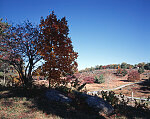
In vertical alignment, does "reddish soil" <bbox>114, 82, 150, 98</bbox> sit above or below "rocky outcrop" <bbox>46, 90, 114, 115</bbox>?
below

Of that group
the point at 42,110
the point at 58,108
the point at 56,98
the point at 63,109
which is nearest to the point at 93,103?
the point at 63,109

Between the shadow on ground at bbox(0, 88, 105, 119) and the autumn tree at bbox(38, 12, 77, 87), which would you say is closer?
the shadow on ground at bbox(0, 88, 105, 119)

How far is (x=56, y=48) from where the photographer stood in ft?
28.8

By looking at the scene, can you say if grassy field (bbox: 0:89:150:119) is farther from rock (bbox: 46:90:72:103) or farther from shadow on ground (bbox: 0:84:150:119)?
rock (bbox: 46:90:72:103)

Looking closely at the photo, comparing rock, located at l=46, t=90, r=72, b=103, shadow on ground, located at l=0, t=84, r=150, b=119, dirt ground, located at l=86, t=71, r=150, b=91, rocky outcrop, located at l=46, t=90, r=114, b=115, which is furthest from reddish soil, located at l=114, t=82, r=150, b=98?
rock, located at l=46, t=90, r=72, b=103

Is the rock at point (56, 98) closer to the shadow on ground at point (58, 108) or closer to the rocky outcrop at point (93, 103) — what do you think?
the rocky outcrop at point (93, 103)

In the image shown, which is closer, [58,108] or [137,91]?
[58,108]

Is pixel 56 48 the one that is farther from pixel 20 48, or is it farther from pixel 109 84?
pixel 109 84

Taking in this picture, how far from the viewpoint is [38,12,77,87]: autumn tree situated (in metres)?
8.65

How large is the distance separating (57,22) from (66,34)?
1223 millimetres

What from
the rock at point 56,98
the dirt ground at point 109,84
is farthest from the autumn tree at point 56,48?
the dirt ground at point 109,84

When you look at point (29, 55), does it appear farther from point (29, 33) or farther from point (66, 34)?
point (66, 34)

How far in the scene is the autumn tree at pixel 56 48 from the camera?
8648mm

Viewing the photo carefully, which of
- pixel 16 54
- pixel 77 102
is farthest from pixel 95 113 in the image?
pixel 16 54
